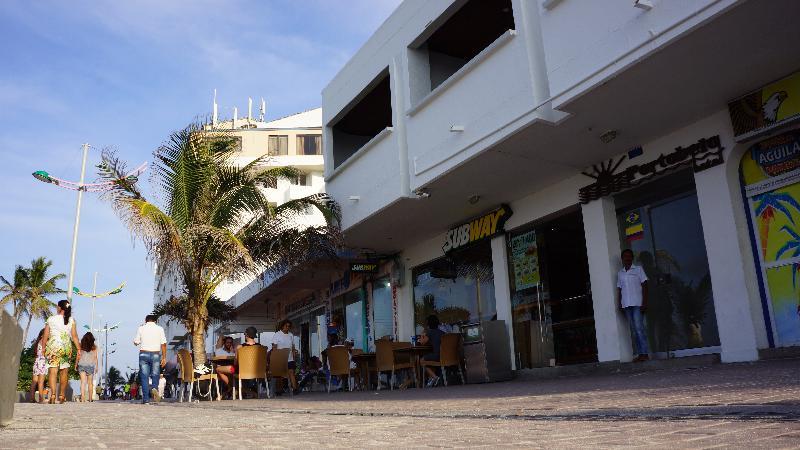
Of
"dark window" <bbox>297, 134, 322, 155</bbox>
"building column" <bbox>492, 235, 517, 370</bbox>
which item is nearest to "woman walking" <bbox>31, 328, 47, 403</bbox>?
"building column" <bbox>492, 235, 517, 370</bbox>

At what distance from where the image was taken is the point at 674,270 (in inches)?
463

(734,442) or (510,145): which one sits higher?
(510,145)

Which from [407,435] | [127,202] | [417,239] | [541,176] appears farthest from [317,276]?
[407,435]

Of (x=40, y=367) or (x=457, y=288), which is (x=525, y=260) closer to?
(x=457, y=288)

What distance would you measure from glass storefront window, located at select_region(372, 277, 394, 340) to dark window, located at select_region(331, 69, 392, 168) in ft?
11.8

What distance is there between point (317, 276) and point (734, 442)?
64.8 feet

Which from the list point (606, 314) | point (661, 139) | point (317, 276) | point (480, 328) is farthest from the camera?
point (317, 276)

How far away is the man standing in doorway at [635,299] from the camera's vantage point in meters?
11.1

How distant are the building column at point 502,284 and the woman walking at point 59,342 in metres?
8.28

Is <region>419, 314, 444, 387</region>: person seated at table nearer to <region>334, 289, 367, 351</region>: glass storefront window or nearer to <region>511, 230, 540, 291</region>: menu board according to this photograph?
<region>511, 230, 540, 291</region>: menu board

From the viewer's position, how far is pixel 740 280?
31.7 feet

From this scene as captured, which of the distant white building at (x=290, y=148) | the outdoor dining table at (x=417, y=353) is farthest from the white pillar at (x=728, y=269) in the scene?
the distant white building at (x=290, y=148)

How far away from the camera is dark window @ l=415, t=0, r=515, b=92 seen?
43.5 ft

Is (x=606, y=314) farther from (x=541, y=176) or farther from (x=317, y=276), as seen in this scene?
(x=317, y=276)
